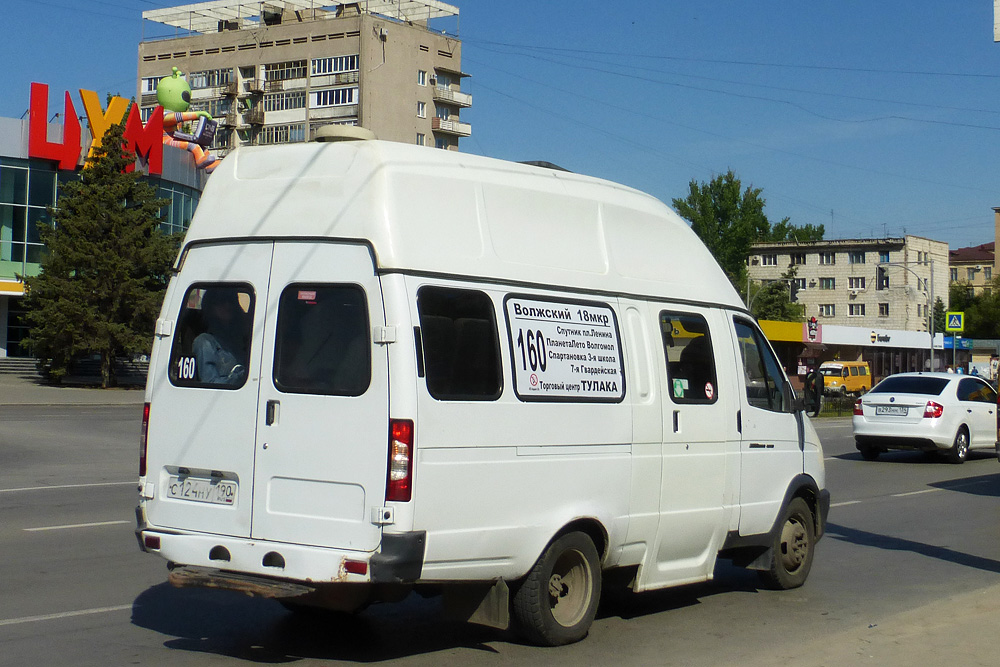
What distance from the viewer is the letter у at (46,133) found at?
49406 mm

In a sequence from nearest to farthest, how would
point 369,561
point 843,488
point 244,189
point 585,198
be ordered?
point 369,561, point 244,189, point 585,198, point 843,488

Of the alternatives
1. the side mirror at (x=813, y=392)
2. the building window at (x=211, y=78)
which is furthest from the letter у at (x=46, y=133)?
the building window at (x=211, y=78)

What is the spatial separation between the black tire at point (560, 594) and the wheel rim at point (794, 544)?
7.91ft

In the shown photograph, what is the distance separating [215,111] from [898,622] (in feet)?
334

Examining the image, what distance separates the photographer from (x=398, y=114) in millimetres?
94750

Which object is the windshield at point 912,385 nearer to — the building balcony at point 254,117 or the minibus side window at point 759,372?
the minibus side window at point 759,372

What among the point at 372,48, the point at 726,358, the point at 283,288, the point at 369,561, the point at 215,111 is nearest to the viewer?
the point at 369,561

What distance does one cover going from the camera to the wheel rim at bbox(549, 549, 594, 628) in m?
6.50

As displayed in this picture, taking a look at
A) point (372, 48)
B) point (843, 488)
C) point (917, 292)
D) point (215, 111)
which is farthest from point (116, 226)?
point (917, 292)

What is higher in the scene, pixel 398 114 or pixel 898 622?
pixel 398 114

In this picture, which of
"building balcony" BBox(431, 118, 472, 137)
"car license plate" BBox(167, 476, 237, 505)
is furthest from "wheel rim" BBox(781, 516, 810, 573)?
"building balcony" BBox(431, 118, 472, 137)

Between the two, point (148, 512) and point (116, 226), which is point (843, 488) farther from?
point (116, 226)

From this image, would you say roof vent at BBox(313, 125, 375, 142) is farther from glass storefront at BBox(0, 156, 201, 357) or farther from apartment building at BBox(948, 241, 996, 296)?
apartment building at BBox(948, 241, 996, 296)

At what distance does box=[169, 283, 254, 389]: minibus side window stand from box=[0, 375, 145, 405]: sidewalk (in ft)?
99.9
